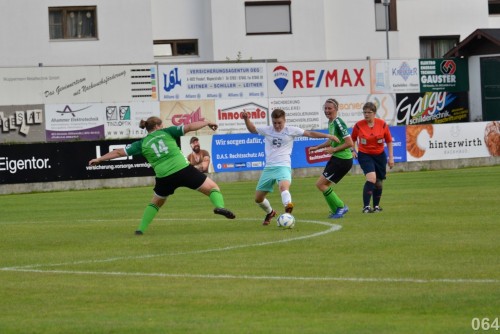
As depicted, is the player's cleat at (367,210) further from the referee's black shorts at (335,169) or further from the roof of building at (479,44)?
A: the roof of building at (479,44)

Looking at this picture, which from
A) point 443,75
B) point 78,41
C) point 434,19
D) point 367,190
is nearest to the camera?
point 367,190

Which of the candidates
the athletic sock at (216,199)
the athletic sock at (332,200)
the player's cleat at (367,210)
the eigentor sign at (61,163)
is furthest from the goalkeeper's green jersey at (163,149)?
the eigentor sign at (61,163)

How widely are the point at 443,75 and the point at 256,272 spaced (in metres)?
37.6

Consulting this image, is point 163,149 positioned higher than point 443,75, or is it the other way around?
point 443,75

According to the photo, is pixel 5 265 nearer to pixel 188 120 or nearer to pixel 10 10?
pixel 188 120

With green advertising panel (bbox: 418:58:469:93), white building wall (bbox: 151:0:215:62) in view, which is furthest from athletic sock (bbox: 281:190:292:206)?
white building wall (bbox: 151:0:215:62)

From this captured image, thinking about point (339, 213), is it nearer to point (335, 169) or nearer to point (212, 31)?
point (335, 169)

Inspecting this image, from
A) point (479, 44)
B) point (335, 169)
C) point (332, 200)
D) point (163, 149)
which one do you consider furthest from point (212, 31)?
point (163, 149)

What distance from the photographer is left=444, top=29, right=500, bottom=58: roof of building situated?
159ft

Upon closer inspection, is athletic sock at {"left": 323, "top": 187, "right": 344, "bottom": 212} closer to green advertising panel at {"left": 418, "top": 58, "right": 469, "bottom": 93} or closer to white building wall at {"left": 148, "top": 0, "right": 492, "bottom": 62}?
green advertising panel at {"left": 418, "top": 58, "right": 469, "bottom": 93}

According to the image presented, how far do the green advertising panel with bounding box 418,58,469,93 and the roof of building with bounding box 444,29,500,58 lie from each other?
0.56m

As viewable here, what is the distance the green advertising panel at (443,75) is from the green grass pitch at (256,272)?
25611 mm

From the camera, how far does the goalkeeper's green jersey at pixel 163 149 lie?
1772 centimetres

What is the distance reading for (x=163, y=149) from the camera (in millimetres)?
17750
